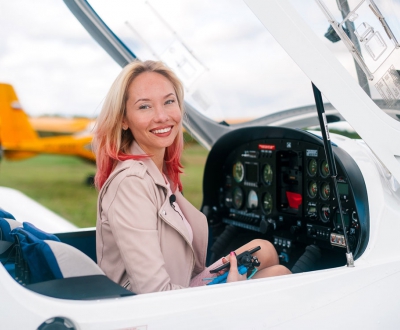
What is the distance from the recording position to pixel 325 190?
87.5 inches

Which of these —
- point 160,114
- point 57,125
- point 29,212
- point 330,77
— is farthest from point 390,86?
point 57,125

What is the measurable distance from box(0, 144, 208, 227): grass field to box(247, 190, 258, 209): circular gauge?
6.48 meters

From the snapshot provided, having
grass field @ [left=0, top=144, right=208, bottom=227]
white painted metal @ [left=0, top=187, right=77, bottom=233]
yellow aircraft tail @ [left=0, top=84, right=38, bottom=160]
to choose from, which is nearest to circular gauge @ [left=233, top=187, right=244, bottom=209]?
white painted metal @ [left=0, top=187, right=77, bottom=233]

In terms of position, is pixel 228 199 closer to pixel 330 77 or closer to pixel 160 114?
pixel 160 114

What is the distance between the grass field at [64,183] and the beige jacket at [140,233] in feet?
24.8

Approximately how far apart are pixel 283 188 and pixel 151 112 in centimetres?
105

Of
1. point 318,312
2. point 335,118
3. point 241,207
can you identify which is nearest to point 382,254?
point 318,312

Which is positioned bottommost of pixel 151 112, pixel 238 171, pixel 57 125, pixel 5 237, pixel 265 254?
pixel 57 125

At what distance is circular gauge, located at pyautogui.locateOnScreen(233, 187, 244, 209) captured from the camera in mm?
2703

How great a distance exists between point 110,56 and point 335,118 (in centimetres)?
120

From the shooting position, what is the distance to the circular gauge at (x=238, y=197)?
2.70 m

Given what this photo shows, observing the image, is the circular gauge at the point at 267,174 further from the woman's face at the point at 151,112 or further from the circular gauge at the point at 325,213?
the woman's face at the point at 151,112

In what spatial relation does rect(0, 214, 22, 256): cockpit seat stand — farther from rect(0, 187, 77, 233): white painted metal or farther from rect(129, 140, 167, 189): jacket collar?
rect(0, 187, 77, 233): white painted metal

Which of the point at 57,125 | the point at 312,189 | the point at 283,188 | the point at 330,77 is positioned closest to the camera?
the point at 330,77
